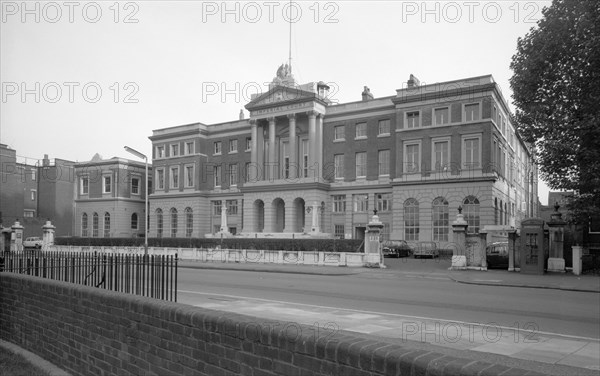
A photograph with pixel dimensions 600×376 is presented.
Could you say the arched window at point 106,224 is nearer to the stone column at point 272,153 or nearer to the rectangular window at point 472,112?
the stone column at point 272,153

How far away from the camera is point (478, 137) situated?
1781 inches

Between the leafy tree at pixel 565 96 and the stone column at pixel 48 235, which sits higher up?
the leafy tree at pixel 565 96

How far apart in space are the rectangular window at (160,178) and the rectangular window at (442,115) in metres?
41.1

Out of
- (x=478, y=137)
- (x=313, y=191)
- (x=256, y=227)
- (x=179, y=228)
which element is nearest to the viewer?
(x=478, y=137)

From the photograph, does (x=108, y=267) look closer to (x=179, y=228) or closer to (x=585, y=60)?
(x=585, y=60)

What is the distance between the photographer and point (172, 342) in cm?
539

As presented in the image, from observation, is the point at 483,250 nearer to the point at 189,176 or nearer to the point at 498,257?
the point at 498,257

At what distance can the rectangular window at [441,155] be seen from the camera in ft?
154

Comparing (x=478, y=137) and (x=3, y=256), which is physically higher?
(x=478, y=137)

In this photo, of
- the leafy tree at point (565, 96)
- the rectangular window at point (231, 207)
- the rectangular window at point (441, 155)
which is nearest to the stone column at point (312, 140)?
the rectangular window at point (231, 207)

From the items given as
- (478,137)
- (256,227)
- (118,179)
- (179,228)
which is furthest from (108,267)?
(118,179)

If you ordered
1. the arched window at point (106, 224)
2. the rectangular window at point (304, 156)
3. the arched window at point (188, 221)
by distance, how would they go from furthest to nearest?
the arched window at point (106, 224)
the arched window at point (188, 221)
the rectangular window at point (304, 156)

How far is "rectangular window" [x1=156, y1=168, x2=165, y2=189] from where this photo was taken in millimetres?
72125

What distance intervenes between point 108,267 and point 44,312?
119 cm
